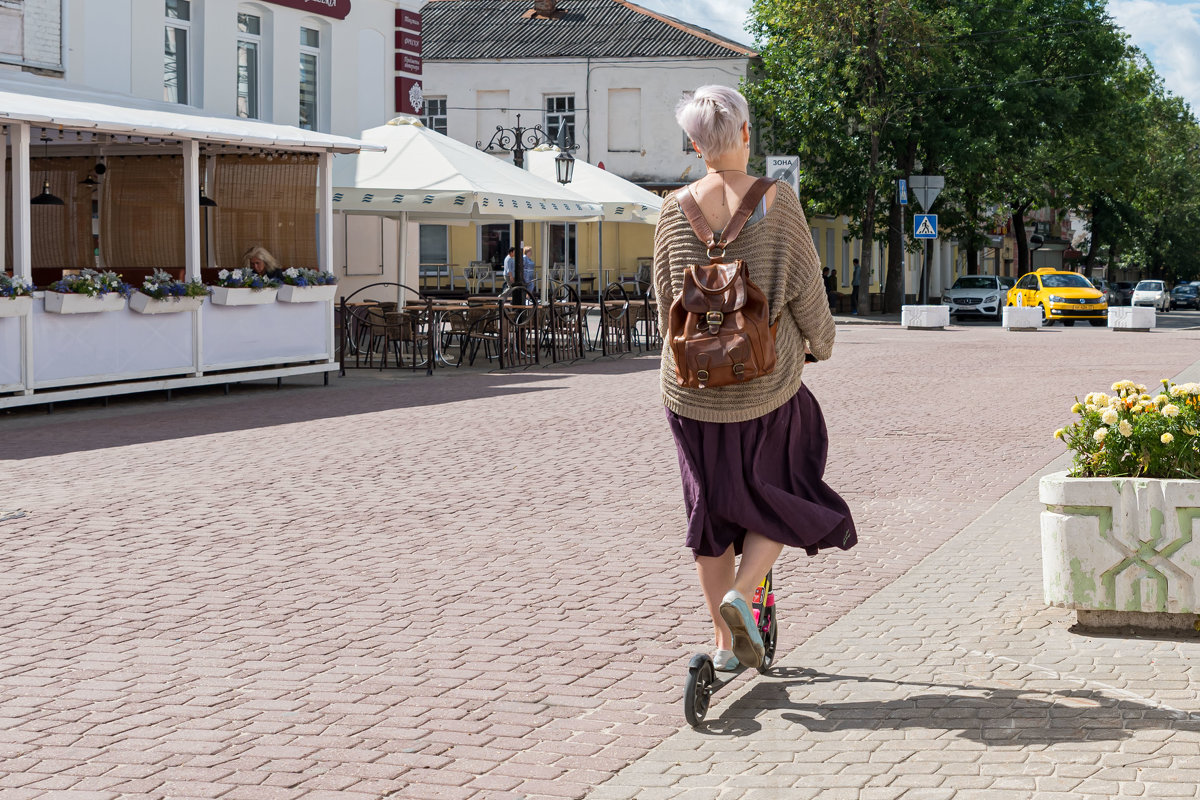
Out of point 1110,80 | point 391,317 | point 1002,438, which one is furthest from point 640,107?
point 1002,438

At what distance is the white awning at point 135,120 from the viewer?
557 inches

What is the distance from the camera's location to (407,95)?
1155 inches

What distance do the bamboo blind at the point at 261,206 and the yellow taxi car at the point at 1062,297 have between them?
24.8m

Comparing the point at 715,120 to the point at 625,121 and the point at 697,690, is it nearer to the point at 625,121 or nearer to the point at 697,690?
the point at 697,690

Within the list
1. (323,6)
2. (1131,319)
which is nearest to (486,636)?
(323,6)

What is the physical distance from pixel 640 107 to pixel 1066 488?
4561 centimetres

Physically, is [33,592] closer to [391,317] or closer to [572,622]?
[572,622]

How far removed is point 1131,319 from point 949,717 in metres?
33.8

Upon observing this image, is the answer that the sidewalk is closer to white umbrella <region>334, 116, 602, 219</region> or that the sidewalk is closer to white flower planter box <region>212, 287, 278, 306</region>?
white flower planter box <region>212, 287, 278, 306</region>

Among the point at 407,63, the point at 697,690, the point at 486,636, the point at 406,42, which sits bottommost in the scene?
the point at 486,636

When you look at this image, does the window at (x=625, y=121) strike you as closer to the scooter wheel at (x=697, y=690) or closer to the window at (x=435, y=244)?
the window at (x=435, y=244)

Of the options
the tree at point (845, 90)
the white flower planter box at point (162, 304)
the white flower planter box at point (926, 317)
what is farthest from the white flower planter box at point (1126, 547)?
the tree at point (845, 90)

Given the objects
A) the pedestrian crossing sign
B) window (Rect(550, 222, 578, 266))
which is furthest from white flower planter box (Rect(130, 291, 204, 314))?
window (Rect(550, 222, 578, 266))

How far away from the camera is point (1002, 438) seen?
12.5m
